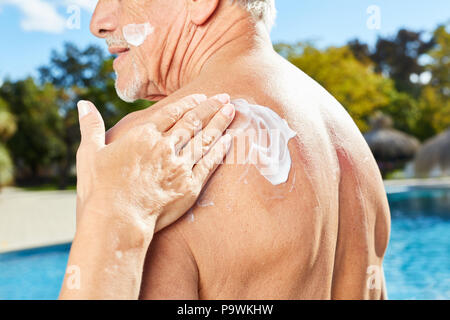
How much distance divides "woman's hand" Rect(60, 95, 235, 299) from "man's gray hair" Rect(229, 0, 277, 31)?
1.23 feet

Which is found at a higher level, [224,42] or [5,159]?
[224,42]

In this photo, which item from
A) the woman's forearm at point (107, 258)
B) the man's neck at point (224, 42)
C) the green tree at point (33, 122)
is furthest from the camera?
the green tree at point (33, 122)

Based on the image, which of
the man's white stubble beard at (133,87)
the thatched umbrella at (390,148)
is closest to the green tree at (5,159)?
the thatched umbrella at (390,148)

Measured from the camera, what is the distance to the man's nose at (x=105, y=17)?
4.40 ft

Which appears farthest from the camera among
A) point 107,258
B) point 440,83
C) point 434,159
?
point 440,83

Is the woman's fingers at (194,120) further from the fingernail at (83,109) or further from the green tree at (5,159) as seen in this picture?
the green tree at (5,159)

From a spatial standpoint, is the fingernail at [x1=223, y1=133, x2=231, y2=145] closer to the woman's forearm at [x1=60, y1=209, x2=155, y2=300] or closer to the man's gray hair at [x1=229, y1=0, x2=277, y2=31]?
the woman's forearm at [x1=60, y1=209, x2=155, y2=300]

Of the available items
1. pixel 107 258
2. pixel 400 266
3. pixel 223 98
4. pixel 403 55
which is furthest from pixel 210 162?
pixel 403 55

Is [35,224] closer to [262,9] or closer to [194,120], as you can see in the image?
[262,9]

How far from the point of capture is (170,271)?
0.86 metres

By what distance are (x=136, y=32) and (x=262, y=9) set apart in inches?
14.8

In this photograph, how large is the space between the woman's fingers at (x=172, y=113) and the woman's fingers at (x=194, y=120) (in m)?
0.01

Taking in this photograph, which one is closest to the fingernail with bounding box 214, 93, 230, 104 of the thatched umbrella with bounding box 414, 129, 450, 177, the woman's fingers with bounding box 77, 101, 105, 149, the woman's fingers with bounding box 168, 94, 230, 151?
the woman's fingers with bounding box 168, 94, 230, 151

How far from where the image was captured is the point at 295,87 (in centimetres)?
112
